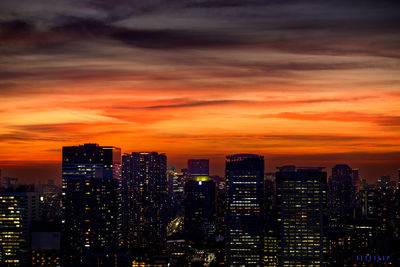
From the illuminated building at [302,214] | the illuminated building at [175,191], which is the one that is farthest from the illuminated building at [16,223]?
the illuminated building at [175,191]

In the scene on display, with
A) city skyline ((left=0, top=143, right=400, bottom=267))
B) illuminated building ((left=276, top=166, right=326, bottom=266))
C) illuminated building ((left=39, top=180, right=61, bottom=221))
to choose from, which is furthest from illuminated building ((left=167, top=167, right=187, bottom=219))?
illuminated building ((left=276, top=166, right=326, bottom=266))

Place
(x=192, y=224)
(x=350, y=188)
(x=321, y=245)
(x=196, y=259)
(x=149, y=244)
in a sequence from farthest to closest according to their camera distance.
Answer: (x=350, y=188) < (x=192, y=224) < (x=149, y=244) < (x=196, y=259) < (x=321, y=245)

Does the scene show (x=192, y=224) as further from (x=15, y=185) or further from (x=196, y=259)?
(x=15, y=185)

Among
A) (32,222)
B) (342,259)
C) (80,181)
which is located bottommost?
(342,259)

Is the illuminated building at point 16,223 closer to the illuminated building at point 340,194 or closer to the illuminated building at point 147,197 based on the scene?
the illuminated building at point 147,197

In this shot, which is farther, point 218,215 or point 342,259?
point 218,215

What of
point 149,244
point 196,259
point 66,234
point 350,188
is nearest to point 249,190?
point 196,259

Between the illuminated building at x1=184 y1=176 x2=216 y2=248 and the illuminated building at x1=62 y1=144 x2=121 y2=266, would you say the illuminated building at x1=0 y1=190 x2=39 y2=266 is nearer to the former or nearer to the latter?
the illuminated building at x1=62 y1=144 x2=121 y2=266
